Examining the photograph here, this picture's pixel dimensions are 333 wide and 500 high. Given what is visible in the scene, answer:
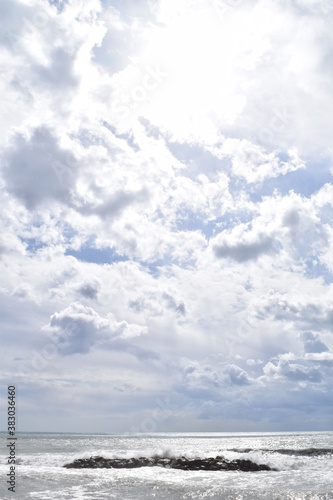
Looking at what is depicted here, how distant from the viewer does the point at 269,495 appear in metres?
19.6

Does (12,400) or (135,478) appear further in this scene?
(135,478)

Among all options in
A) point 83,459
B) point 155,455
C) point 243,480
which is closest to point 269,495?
point 243,480

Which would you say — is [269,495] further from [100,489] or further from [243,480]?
[100,489]

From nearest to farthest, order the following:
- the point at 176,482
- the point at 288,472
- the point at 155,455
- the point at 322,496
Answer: the point at 322,496 < the point at 176,482 < the point at 288,472 < the point at 155,455

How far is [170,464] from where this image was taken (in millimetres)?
36094

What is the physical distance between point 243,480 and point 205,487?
3.96 meters

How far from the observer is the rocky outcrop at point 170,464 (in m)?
32.9

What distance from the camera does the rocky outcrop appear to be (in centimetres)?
3293

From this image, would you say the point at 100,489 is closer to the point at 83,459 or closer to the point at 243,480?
the point at 243,480

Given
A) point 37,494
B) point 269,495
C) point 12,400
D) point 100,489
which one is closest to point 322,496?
point 269,495

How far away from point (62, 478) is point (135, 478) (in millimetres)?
4451

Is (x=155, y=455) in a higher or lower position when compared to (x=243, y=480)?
lower

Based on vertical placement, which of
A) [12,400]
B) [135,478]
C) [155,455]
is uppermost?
[12,400]

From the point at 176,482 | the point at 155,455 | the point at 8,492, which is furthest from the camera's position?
the point at 155,455
